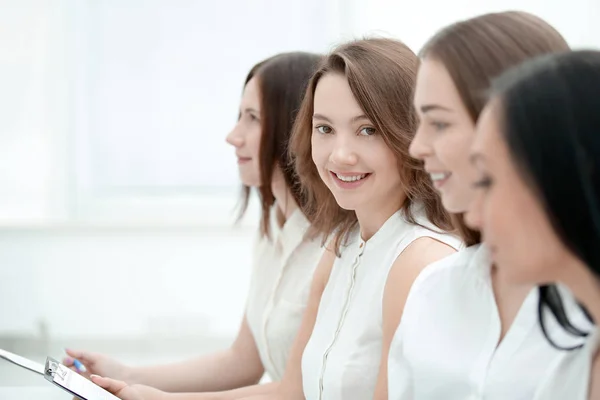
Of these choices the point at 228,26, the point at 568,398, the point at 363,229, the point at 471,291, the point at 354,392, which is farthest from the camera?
the point at 228,26

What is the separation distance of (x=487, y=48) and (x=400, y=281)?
1.70 feet

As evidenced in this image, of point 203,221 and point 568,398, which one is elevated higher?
point 568,398

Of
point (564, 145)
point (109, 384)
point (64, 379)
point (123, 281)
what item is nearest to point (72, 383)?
point (64, 379)

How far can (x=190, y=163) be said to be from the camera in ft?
12.8

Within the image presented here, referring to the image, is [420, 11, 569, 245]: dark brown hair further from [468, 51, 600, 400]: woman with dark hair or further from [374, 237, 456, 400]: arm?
[374, 237, 456, 400]: arm

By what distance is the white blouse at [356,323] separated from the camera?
1.66 meters

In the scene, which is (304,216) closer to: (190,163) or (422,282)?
(422,282)

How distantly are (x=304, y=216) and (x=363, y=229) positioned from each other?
452 millimetres

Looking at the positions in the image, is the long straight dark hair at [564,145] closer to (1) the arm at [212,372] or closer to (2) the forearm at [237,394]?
(2) the forearm at [237,394]

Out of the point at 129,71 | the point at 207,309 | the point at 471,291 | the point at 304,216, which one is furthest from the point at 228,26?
the point at 471,291

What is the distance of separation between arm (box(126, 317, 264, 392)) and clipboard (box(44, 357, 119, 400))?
0.49 m

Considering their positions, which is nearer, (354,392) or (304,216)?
(354,392)

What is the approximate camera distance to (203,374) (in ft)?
7.69

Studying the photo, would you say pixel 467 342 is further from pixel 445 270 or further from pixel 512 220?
pixel 512 220
